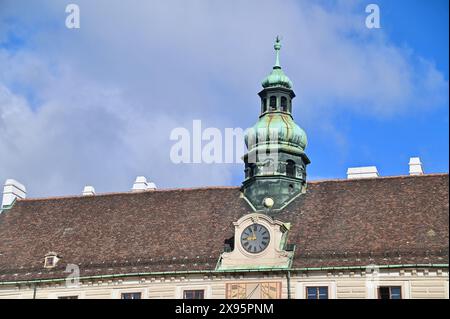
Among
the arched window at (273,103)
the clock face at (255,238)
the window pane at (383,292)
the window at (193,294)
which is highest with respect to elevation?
the arched window at (273,103)

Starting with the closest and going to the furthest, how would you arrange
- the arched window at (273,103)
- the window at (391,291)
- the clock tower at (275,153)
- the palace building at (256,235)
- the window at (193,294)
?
the window at (391,291), the palace building at (256,235), the window at (193,294), the clock tower at (275,153), the arched window at (273,103)

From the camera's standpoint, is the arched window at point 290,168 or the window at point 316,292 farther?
the arched window at point 290,168

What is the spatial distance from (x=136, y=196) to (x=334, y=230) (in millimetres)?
13115

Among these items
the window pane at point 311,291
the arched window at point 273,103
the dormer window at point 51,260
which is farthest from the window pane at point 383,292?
the dormer window at point 51,260

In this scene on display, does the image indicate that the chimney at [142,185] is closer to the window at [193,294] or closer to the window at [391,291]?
the window at [193,294]

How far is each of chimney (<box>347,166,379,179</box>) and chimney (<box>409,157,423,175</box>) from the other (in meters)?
2.00

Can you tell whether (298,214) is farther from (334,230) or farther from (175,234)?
(175,234)

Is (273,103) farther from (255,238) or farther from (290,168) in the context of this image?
(255,238)

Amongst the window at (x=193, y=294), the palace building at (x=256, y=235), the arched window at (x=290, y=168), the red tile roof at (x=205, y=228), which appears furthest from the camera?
the arched window at (x=290, y=168)

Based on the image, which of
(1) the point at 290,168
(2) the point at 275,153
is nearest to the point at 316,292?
(1) the point at 290,168

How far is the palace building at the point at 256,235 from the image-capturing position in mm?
54719

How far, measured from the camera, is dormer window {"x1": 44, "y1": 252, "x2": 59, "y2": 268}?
59.0 m

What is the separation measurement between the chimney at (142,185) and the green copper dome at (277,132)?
6.62m
